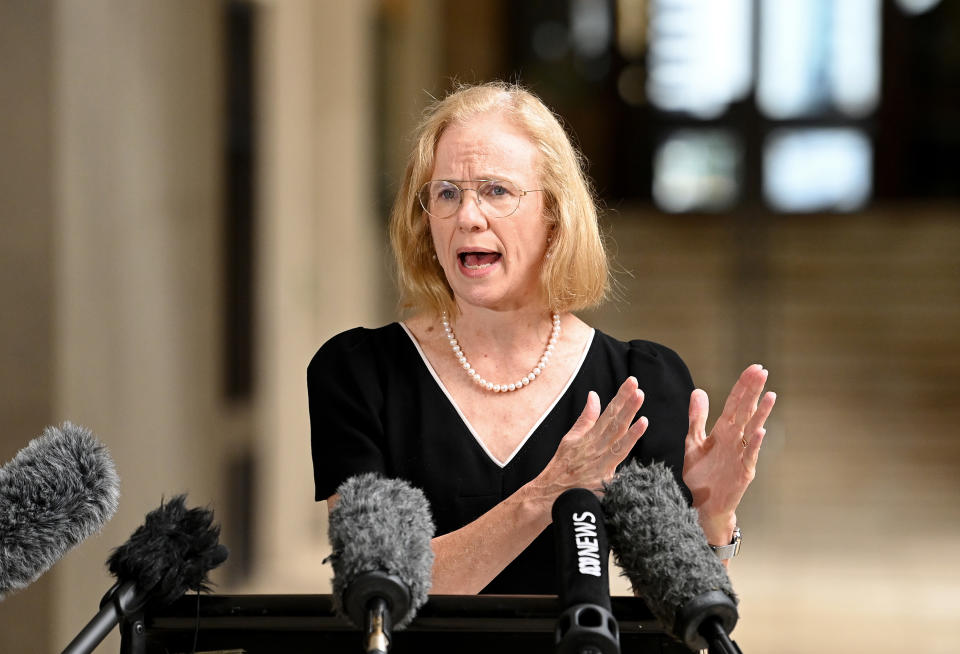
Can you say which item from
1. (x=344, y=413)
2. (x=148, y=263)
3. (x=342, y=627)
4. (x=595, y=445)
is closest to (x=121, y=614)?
(x=342, y=627)

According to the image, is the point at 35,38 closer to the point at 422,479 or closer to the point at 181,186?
the point at 181,186

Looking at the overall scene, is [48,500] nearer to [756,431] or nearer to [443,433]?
[443,433]

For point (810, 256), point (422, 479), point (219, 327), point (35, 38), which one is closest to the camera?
point (422, 479)

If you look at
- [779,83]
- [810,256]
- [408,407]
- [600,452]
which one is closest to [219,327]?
[408,407]

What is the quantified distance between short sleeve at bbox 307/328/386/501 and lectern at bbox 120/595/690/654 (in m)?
0.27

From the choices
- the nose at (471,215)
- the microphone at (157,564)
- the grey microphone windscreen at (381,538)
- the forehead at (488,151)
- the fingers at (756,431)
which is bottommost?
the microphone at (157,564)

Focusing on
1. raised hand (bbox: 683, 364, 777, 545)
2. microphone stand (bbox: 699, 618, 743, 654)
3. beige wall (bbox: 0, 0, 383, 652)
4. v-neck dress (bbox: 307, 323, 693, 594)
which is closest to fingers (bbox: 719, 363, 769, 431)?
raised hand (bbox: 683, 364, 777, 545)

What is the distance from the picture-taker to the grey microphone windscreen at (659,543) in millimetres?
1081

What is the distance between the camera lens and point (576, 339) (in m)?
1.53

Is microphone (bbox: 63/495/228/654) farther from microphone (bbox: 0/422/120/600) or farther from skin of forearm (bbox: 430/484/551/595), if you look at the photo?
skin of forearm (bbox: 430/484/551/595)

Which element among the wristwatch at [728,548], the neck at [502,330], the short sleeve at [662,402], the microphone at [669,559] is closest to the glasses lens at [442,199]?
the neck at [502,330]

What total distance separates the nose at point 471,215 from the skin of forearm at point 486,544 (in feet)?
1.07

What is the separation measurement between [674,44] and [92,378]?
6413mm

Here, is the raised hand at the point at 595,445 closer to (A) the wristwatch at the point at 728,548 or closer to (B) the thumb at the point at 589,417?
(B) the thumb at the point at 589,417
